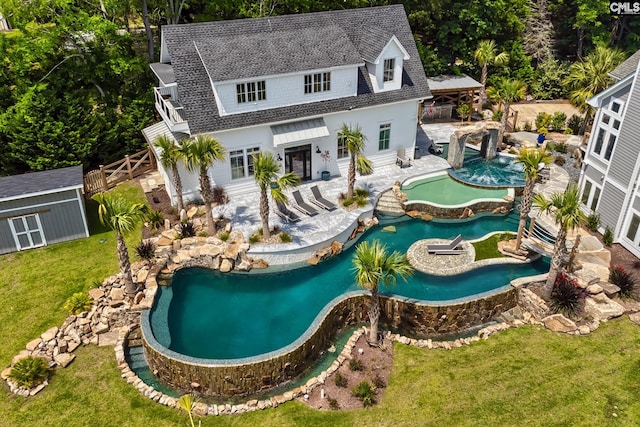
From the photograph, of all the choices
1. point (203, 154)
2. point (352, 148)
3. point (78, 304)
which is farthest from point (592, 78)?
point (78, 304)

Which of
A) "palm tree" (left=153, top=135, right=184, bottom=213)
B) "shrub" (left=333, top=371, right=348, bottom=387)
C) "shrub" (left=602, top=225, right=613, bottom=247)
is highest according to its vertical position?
"palm tree" (left=153, top=135, right=184, bottom=213)

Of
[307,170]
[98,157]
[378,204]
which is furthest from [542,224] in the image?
Result: [98,157]

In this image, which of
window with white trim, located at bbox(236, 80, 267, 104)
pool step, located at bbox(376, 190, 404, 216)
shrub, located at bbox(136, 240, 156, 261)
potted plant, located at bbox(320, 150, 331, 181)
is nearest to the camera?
shrub, located at bbox(136, 240, 156, 261)

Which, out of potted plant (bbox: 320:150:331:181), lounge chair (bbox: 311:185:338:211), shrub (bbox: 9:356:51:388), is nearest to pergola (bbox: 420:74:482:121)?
potted plant (bbox: 320:150:331:181)

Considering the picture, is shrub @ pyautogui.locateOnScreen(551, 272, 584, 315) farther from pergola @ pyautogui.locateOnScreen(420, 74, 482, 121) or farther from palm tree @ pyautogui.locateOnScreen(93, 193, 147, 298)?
pergola @ pyautogui.locateOnScreen(420, 74, 482, 121)

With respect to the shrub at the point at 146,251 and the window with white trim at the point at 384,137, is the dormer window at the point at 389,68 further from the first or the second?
the shrub at the point at 146,251
